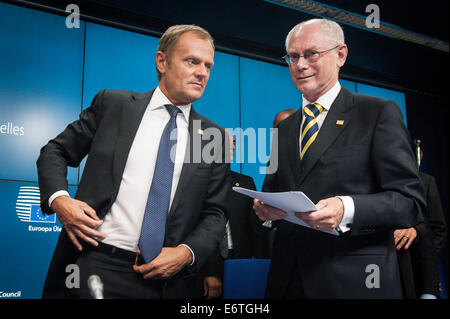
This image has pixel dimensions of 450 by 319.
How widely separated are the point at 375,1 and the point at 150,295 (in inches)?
153

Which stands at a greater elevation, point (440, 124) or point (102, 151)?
point (440, 124)

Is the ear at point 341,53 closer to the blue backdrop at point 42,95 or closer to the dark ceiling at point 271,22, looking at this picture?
the blue backdrop at point 42,95

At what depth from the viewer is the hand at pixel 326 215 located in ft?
4.23

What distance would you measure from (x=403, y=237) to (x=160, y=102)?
5.78 feet

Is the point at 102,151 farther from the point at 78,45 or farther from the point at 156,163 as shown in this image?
the point at 78,45

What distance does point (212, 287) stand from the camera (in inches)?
90.8

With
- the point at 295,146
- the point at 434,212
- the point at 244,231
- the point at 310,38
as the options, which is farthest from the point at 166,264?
the point at 434,212

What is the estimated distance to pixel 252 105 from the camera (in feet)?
16.0

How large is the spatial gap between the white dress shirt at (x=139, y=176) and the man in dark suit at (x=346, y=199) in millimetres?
427

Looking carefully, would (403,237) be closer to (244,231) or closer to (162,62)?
(244,231)

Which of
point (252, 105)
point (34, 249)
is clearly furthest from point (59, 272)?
point (252, 105)

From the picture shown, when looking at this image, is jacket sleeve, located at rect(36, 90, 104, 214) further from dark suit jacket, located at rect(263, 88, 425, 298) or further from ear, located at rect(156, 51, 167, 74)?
dark suit jacket, located at rect(263, 88, 425, 298)

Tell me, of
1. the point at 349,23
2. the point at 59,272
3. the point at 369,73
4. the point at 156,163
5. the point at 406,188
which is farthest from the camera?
the point at 369,73

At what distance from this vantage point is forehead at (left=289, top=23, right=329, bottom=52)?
1.77 meters
